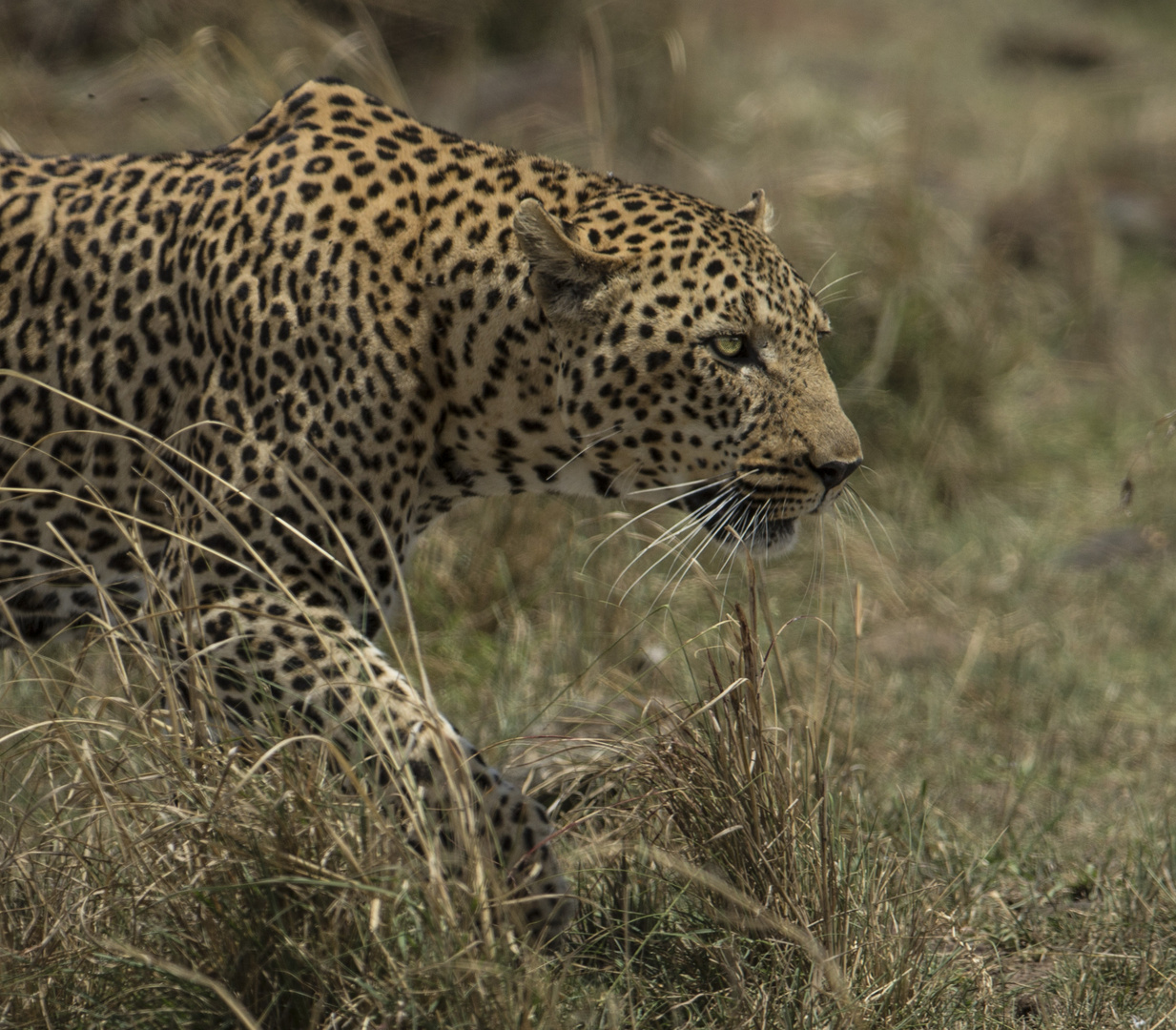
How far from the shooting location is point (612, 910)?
4.08m

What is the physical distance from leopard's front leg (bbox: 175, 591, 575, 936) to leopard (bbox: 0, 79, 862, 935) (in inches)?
0.5

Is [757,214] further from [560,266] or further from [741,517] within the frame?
[741,517]

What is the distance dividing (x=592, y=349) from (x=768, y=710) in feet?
4.25

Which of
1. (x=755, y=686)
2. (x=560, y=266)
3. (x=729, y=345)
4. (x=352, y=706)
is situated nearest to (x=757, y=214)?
(x=729, y=345)

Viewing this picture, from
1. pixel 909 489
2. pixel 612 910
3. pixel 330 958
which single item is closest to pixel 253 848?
pixel 330 958

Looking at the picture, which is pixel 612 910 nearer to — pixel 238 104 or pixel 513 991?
pixel 513 991

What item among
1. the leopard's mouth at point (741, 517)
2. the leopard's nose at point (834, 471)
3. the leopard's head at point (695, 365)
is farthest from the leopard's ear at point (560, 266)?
the leopard's nose at point (834, 471)

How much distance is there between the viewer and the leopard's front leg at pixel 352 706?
A: 392 centimetres

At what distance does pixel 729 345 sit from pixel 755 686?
104cm

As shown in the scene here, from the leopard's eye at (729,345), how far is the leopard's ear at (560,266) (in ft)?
1.09

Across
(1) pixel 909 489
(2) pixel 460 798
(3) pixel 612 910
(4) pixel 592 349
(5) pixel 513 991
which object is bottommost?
(1) pixel 909 489

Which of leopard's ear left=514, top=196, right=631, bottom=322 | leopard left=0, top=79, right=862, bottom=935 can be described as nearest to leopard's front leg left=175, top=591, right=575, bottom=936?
leopard left=0, top=79, right=862, bottom=935

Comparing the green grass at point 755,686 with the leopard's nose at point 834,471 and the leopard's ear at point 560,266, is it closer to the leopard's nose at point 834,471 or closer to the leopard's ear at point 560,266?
the leopard's nose at point 834,471

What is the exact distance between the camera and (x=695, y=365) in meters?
4.38
